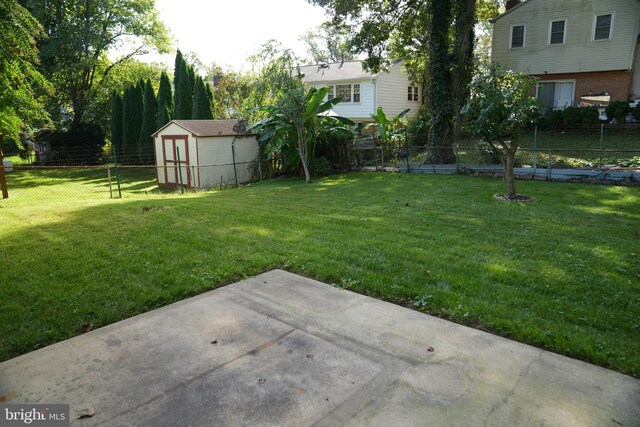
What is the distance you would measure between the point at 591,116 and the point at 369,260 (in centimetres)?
1774

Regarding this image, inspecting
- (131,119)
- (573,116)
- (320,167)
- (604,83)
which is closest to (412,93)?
(604,83)

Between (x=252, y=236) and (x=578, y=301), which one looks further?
(x=252, y=236)

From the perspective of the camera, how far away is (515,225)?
7.09 metres

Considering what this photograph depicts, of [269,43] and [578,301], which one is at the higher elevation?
[269,43]

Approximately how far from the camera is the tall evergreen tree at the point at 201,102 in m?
24.9

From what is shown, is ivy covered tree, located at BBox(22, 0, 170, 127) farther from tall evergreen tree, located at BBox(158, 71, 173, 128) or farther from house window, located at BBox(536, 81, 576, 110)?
house window, located at BBox(536, 81, 576, 110)

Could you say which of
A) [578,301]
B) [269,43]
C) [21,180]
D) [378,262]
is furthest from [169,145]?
[578,301]

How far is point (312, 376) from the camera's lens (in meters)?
2.98

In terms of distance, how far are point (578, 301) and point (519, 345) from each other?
45.7 inches

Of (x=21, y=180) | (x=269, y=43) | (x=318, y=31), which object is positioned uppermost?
(x=318, y=31)

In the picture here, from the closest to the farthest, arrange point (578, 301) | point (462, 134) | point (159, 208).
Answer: point (578, 301) < point (159, 208) < point (462, 134)

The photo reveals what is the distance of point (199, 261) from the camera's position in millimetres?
5410

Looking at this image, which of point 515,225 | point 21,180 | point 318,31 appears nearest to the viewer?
point 515,225

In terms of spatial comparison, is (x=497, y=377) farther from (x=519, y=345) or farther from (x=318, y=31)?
(x=318, y=31)
